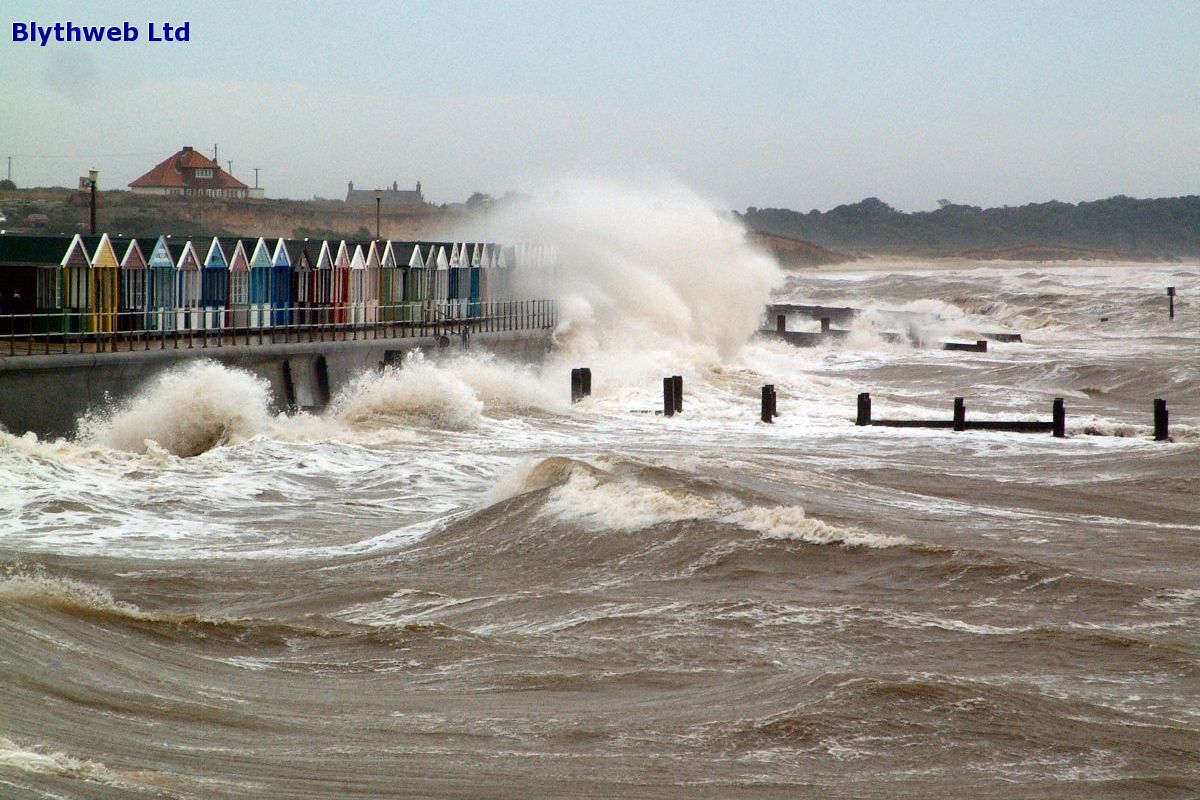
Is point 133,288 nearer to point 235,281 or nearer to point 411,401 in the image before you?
point 235,281

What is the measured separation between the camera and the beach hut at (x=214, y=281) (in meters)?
26.9

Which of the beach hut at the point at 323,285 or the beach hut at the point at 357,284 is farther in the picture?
the beach hut at the point at 357,284

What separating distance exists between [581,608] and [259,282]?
62.4ft

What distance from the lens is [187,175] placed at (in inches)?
3666

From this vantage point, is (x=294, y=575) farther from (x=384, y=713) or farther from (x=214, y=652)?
(x=384, y=713)

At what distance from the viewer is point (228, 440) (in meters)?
21.2

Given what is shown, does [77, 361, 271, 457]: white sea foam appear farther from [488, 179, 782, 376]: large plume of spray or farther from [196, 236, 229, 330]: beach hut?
[488, 179, 782, 376]: large plume of spray

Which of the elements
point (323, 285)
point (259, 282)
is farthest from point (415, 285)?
point (259, 282)

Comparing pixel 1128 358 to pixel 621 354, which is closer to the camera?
pixel 621 354

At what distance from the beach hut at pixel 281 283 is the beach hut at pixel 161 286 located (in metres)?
3.15

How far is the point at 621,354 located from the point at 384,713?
31.0 meters

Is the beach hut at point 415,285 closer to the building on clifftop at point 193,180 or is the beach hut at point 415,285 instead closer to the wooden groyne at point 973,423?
the wooden groyne at point 973,423

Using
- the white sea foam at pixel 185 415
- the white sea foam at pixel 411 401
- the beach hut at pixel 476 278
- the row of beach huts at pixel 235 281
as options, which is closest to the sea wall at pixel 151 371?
the white sea foam at pixel 185 415

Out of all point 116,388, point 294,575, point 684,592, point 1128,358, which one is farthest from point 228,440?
point 1128,358
